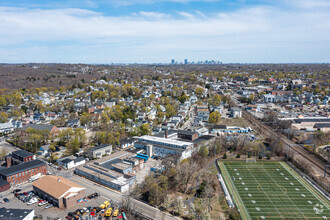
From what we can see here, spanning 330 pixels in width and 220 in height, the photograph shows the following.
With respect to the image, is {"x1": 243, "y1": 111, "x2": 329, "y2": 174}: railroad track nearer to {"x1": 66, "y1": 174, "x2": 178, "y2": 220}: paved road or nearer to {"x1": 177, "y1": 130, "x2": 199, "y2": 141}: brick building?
{"x1": 177, "y1": 130, "x2": 199, "y2": 141}: brick building

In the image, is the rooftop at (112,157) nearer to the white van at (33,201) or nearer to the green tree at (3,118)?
the white van at (33,201)

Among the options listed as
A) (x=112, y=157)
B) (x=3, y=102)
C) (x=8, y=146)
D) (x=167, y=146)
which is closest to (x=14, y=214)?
(x=112, y=157)

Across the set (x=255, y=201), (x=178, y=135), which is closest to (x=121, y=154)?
(x=178, y=135)

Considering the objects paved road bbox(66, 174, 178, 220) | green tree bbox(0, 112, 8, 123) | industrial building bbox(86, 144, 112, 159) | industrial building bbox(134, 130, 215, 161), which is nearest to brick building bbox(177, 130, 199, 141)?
industrial building bbox(134, 130, 215, 161)

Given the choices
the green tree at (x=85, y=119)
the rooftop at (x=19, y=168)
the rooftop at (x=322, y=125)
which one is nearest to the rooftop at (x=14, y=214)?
the rooftop at (x=19, y=168)

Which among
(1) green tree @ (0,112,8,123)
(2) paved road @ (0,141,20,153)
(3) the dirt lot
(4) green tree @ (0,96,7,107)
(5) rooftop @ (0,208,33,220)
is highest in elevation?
(4) green tree @ (0,96,7,107)

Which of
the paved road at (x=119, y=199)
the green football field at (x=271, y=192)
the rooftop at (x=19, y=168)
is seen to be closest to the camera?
the paved road at (x=119, y=199)
